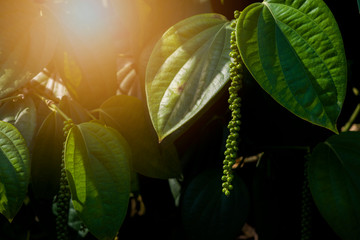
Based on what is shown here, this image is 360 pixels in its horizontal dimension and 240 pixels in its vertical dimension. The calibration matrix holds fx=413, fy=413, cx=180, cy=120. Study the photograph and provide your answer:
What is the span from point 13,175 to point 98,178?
109mm

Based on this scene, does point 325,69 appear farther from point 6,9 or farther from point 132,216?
point 132,216

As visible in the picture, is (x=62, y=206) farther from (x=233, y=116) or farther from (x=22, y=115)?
(x=233, y=116)

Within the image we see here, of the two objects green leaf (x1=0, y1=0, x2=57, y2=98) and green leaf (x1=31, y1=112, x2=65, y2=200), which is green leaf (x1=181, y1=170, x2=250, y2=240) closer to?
green leaf (x1=31, y1=112, x2=65, y2=200)

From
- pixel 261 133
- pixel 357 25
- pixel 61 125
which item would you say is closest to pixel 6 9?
pixel 61 125

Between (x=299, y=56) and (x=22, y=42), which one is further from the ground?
(x=22, y=42)

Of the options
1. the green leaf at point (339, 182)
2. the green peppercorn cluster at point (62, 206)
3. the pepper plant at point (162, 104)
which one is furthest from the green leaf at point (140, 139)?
the green leaf at point (339, 182)

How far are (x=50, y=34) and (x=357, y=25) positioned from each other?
0.56m

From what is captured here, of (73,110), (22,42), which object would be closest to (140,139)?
(73,110)

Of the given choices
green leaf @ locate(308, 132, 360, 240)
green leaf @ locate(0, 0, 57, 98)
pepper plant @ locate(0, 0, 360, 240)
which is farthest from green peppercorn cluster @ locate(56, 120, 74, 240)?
green leaf @ locate(308, 132, 360, 240)

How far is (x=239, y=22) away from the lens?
494 mm

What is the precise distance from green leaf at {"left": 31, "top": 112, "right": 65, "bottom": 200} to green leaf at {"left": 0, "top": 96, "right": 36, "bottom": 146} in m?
0.02

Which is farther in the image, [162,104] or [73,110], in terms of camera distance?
[73,110]

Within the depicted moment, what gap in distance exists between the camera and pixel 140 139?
0.66 m

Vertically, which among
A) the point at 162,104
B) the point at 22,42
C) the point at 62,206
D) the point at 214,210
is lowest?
the point at 214,210
